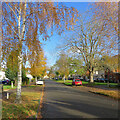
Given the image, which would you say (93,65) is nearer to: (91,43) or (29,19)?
(91,43)

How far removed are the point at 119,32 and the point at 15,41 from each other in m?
7.07

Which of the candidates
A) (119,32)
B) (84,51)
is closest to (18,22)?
(119,32)

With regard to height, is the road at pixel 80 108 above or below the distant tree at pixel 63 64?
below

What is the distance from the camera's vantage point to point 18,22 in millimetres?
8508

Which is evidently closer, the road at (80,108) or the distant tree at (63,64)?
the road at (80,108)

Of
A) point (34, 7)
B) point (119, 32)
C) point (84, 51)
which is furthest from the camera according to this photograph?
point (84, 51)

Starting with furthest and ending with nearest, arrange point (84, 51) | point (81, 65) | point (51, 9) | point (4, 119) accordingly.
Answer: point (81, 65)
point (84, 51)
point (51, 9)
point (4, 119)

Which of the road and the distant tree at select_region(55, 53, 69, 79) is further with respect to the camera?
the distant tree at select_region(55, 53, 69, 79)

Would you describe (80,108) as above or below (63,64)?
below

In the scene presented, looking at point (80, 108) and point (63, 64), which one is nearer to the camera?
point (80, 108)

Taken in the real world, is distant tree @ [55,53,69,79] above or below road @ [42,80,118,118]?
above

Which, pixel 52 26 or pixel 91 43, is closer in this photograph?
pixel 52 26

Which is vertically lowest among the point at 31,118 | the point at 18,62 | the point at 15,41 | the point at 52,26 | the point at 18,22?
the point at 31,118

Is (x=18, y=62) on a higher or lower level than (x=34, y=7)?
lower
